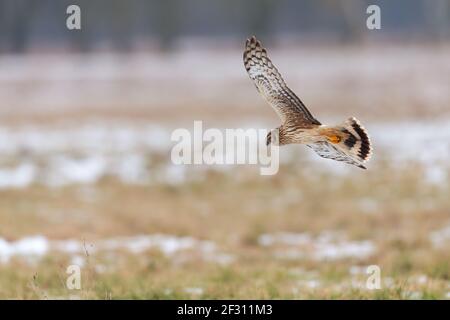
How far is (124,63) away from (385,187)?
2743 centimetres

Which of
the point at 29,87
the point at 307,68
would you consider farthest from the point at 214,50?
the point at 29,87

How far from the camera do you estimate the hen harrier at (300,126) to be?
303 centimetres

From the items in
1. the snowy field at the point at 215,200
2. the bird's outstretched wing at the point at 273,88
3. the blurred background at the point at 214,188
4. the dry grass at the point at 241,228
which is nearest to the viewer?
the bird's outstretched wing at the point at 273,88

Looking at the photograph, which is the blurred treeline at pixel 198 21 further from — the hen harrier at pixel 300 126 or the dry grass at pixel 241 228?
the hen harrier at pixel 300 126

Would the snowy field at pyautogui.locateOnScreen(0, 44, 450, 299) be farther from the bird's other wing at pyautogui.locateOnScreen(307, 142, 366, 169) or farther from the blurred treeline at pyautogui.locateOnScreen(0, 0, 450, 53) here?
the blurred treeline at pyautogui.locateOnScreen(0, 0, 450, 53)

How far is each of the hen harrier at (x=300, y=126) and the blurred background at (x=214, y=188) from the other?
9.98 ft

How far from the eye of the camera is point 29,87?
32.5m

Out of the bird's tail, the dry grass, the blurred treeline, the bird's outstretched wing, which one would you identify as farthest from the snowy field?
the blurred treeline

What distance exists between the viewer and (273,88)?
3.22 meters

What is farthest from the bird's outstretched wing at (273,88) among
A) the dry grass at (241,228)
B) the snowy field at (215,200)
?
the dry grass at (241,228)

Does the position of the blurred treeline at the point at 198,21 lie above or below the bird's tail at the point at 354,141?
above

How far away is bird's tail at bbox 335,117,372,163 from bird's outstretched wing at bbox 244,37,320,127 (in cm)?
13
